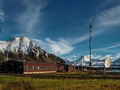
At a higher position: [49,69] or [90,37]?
[90,37]

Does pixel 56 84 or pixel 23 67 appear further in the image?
pixel 23 67

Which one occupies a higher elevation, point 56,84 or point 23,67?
point 56,84

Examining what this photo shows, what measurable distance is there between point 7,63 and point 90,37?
46.5m

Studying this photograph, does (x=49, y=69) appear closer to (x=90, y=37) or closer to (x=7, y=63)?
(x=7, y=63)

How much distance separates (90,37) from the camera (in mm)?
101938

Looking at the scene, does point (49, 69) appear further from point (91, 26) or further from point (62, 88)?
point (62, 88)

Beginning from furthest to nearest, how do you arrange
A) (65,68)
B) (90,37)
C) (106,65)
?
(65,68) < (90,37) < (106,65)

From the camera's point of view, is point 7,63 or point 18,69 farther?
point 7,63

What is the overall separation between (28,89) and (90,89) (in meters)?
9.93

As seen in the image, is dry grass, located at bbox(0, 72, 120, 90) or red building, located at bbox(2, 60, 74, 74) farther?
red building, located at bbox(2, 60, 74, 74)

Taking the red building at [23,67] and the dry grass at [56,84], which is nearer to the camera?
the dry grass at [56,84]

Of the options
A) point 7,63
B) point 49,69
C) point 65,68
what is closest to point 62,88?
point 7,63

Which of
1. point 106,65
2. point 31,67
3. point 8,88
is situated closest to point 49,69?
point 31,67

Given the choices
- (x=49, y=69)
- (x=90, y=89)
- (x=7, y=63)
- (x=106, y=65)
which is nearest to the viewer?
(x=90, y=89)
